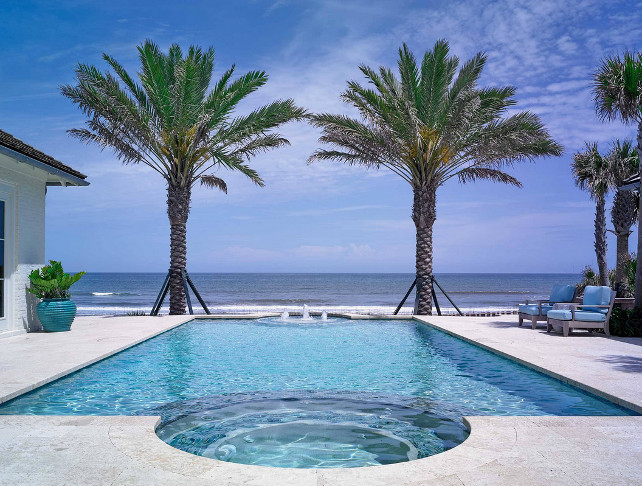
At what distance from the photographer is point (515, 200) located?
162ft

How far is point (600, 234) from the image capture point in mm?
23281

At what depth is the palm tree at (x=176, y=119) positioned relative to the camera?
49.3 feet

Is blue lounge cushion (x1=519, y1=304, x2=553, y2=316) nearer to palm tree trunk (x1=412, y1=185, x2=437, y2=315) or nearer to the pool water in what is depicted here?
the pool water

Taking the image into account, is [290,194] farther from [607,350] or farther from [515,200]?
[607,350]

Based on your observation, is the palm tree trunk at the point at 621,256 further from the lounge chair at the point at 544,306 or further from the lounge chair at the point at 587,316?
the lounge chair at the point at 587,316

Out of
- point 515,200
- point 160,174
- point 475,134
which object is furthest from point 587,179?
point 515,200

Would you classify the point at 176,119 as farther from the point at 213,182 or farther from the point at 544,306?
the point at 544,306

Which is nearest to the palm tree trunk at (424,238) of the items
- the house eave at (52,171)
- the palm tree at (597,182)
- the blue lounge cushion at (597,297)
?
the blue lounge cushion at (597,297)

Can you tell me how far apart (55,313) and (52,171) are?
2.96 m

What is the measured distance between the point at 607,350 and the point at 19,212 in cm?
1154

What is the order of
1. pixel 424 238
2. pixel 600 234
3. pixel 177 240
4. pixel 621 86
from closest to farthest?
pixel 621 86
pixel 177 240
pixel 424 238
pixel 600 234

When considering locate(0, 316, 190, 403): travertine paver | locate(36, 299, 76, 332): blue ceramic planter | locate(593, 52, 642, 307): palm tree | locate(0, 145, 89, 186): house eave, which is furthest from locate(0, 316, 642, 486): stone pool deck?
locate(593, 52, 642, 307): palm tree

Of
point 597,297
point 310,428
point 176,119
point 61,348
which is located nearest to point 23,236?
point 61,348

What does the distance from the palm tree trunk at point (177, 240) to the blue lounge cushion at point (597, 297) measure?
11.2m
